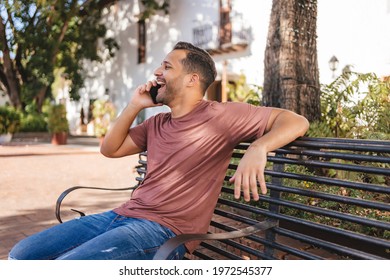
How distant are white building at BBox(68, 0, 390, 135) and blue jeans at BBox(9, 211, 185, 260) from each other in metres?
5.78

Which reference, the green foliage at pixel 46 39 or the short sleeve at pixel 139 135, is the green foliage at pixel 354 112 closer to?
the short sleeve at pixel 139 135

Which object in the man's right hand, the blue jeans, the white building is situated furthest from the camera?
the white building

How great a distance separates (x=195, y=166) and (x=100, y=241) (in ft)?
1.78

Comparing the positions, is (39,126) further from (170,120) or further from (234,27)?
(170,120)

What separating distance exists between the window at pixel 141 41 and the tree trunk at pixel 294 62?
711 inches

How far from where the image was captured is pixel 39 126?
1942 centimetres

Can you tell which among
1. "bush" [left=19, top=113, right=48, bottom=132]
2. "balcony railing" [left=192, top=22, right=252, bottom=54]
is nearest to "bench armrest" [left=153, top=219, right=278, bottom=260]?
"balcony railing" [left=192, top=22, right=252, bottom=54]

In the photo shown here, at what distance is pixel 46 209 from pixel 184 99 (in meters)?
3.51

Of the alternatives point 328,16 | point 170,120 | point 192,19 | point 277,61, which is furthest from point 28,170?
point 192,19

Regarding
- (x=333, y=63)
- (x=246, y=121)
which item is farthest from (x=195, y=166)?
(x=333, y=63)

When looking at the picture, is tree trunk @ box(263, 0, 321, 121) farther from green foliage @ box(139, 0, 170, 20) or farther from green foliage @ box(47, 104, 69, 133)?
green foliage @ box(139, 0, 170, 20)

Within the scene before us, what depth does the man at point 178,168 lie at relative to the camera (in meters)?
1.92

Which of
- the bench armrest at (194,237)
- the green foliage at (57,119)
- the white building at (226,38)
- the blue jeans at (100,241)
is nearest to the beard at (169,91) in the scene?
the blue jeans at (100,241)

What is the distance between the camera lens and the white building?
11.7 metres
